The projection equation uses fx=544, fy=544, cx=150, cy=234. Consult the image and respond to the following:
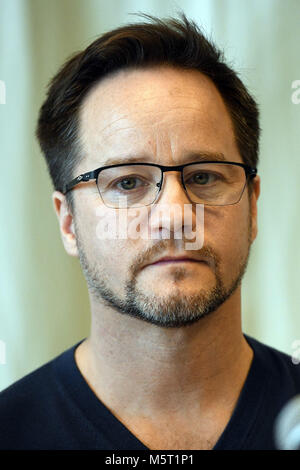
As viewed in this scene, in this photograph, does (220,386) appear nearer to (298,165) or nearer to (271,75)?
(298,165)

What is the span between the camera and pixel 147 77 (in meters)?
1.18

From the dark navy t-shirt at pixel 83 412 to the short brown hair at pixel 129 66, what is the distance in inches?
18.3

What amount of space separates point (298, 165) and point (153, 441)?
1.03 metres

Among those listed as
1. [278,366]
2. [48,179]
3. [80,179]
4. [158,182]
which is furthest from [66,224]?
[278,366]

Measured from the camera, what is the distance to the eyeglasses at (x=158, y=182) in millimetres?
1107

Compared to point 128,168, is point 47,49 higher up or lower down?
higher up

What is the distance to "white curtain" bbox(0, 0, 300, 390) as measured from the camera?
1.67 metres

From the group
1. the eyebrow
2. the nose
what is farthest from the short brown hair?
the nose

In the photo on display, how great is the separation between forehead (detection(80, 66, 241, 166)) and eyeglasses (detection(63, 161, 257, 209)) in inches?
1.1

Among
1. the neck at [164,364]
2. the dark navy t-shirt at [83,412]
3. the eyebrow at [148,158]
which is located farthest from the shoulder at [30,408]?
the eyebrow at [148,158]

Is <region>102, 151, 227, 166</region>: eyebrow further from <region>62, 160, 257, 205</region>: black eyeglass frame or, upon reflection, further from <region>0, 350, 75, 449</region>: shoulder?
<region>0, 350, 75, 449</region>: shoulder

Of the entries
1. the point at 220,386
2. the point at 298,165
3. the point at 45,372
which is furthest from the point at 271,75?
the point at 45,372

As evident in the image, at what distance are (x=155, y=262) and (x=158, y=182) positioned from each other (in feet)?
0.54

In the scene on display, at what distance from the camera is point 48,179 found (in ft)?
5.58
